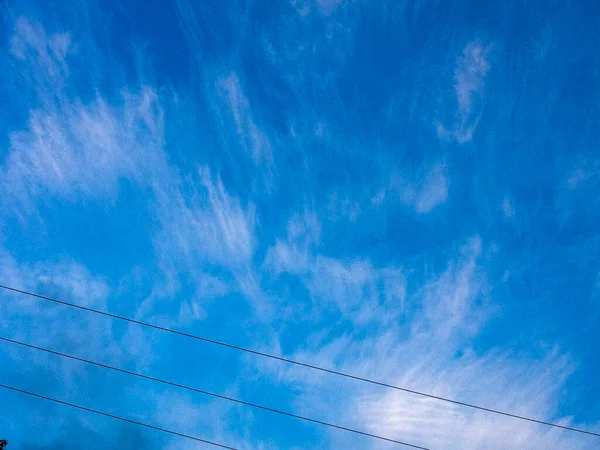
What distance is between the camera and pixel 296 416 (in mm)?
18234

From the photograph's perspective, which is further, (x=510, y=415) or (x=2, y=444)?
(x=2, y=444)

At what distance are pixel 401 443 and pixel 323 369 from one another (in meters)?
5.64

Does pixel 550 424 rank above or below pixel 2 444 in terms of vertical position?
above

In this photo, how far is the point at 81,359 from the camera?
16984mm

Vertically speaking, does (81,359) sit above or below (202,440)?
above

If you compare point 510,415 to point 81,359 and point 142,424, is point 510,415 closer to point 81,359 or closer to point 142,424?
point 142,424

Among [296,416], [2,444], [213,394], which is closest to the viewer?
[213,394]

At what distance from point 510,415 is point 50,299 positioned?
2409 cm

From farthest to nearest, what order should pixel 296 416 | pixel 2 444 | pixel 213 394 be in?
pixel 2 444 < pixel 296 416 < pixel 213 394

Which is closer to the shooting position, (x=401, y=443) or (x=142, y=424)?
(x=401, y=443)

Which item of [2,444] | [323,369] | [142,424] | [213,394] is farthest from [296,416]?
[2,444]

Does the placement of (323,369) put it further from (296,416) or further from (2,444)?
(2,444)

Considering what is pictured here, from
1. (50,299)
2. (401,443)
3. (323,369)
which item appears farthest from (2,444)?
(401,443)

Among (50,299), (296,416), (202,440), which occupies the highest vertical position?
(50,299)
